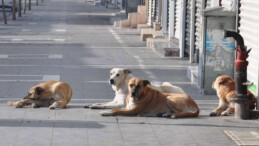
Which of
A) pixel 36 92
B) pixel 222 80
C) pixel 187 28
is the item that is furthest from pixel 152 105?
pixel 187 28

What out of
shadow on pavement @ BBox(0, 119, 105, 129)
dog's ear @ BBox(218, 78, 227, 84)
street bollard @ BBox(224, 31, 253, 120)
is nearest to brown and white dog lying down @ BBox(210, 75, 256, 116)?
dog's ear @ BBox(218, 78, 227, 84)

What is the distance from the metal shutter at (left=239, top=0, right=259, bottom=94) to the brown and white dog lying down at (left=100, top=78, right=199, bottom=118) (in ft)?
7.47

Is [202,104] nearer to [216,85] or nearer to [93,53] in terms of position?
[216,85]

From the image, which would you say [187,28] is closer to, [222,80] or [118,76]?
[118,76]

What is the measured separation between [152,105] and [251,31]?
11.8 ft

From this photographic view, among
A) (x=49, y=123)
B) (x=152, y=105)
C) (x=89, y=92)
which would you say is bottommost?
(x=89, y=92)

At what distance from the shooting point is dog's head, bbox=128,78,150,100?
11.4 metres

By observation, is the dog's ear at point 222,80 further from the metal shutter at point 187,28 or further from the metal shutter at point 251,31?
the metal shutter at point 187,28

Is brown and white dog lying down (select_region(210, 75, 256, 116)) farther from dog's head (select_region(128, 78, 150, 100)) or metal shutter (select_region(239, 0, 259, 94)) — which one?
metal shutter (select_region(239, 0, 259, 94))

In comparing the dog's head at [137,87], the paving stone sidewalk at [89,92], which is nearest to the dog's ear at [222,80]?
the paving stone sidewalk at [89,92]

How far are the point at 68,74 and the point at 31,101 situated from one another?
5825 mm

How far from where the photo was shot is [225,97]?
1184cm

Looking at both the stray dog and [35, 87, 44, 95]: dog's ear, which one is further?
[35, 87, 44, 95]: dog's ear

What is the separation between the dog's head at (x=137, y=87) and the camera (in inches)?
449
